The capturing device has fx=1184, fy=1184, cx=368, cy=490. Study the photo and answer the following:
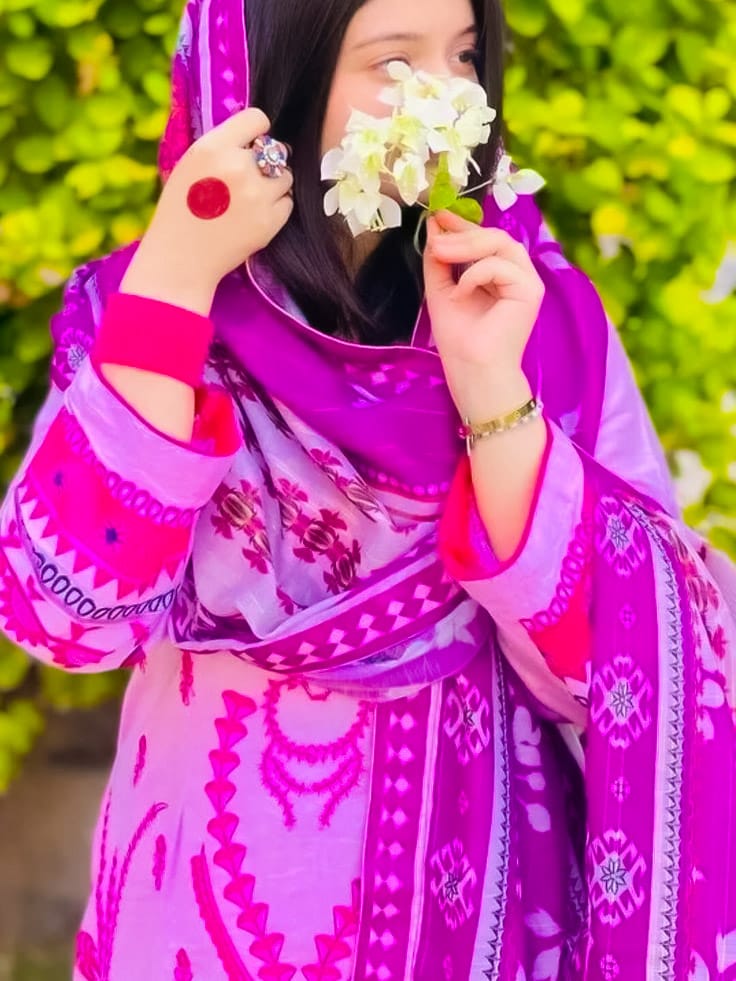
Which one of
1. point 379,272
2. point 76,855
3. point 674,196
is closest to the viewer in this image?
point 379,272

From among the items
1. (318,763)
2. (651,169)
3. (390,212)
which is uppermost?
(390,212)

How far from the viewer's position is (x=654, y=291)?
1.33 metres

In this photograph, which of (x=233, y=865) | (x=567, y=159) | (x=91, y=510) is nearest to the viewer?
(x=91, y=510)

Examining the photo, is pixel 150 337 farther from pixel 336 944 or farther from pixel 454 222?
pixel 336 944

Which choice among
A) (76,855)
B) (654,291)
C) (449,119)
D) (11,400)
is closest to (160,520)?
(449,119)

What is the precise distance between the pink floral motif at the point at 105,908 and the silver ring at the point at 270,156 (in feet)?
1.53

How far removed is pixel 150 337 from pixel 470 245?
0.73 ft

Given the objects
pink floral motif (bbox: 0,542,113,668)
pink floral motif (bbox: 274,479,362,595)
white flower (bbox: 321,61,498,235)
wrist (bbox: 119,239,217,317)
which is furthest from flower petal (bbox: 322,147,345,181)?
pink floral motif (bbox: 0,542,113,668)

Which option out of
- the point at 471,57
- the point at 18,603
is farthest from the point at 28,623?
the point at 471,57

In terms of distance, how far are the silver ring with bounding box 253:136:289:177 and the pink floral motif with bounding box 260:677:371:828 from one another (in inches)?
14.0

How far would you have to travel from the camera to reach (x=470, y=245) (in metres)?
0.79

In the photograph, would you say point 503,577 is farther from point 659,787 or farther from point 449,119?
point 449,119

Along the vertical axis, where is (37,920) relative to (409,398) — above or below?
below

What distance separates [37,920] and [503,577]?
1.23m
